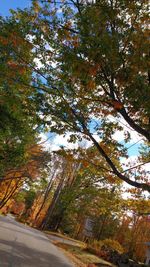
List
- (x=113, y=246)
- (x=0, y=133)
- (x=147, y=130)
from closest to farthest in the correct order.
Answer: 1. (x=147, y=130)
2. (x=0, y=133)
3. (x=113, y=246)

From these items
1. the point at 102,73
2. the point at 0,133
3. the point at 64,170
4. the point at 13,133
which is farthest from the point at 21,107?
the point at 64,170

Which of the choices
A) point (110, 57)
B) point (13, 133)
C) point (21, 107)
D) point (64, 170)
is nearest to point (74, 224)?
point (64, 170)

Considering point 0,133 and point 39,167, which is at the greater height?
point 39,167

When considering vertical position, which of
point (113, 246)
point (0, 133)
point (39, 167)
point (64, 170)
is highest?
point (64, 170)

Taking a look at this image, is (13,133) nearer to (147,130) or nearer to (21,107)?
(21,107)

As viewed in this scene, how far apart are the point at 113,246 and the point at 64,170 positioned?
18966 mm

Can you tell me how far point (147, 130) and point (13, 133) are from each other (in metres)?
12.9

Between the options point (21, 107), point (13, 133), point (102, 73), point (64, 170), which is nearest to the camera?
point (102, 73)

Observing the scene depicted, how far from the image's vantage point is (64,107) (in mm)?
10492

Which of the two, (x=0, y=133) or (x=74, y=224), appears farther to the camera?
(x=74, y=224)

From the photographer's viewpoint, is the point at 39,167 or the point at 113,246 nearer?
the point at 113,246

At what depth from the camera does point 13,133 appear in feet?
71.7

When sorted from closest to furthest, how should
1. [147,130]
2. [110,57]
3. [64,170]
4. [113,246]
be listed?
[110,57] → [147,130] → [113,246] → [64,170]

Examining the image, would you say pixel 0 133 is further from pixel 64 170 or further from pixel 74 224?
pixel 74 224
